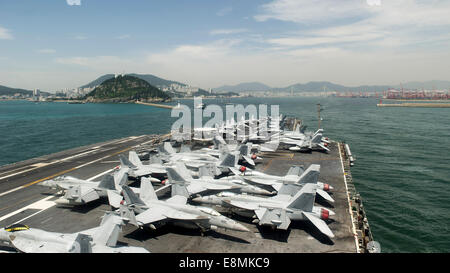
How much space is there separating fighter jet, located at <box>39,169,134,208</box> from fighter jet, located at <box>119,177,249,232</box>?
436 cm

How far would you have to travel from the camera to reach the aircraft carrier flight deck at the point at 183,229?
2694 cm

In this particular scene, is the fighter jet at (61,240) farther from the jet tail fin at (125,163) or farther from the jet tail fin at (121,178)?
the jet tail fin at (125,163)

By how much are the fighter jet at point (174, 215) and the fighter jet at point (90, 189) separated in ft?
14.3

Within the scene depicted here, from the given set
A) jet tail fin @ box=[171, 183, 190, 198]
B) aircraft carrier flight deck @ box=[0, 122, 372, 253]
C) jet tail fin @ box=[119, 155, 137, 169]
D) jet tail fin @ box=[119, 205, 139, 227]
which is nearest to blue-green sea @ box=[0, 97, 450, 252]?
aircraft carrier flight deck @ box=[0, 122, 372, 253]

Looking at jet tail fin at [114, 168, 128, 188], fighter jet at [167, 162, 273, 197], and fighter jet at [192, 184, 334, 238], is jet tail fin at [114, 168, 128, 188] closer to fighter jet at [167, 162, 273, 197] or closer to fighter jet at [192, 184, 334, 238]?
fighter jet at [167, 162, 273, 197]

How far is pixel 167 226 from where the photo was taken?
31375 millimetres

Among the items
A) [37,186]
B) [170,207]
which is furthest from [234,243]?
[37,186]

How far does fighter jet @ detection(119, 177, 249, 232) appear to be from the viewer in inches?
1109

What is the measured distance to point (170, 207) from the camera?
3073 cm

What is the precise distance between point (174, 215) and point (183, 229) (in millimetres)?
2644

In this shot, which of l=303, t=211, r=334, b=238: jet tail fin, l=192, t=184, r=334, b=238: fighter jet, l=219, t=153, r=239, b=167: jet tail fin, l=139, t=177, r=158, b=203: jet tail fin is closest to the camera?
l=303, t=211, r=334, b=238: jet tail fin

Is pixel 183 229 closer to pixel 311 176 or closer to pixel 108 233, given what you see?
pixel 108 233

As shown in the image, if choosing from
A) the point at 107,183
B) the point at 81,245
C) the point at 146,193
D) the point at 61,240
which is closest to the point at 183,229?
the point at 146,193
